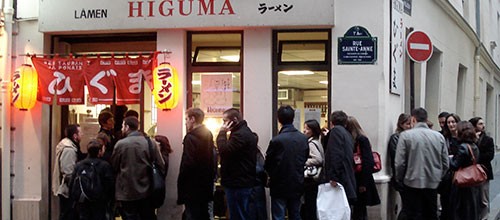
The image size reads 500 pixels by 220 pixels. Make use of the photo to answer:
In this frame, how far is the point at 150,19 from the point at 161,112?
153 centimetres

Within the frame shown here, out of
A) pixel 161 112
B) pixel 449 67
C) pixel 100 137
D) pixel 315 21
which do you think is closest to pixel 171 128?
pixel 161 112

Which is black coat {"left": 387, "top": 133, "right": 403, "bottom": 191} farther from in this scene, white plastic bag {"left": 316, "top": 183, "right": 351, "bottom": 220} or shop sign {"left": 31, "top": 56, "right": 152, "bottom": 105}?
shop sign {"left": 31, "top": 56, "right": 152, "bottom": 105}

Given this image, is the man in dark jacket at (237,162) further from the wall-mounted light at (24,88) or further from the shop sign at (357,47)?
the wall-mounted light at (24,88)

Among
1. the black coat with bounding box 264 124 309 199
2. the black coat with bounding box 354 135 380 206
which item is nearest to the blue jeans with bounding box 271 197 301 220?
the black coat with bounding box 264 124 309 199

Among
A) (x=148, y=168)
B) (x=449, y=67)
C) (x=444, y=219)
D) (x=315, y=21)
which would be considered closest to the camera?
(x=148, y=168)

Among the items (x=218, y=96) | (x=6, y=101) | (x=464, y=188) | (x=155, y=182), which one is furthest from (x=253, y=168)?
(x=6, y=101)

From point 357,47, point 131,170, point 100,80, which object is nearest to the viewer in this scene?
point 131,170

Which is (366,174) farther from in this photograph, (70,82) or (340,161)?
(70,82)

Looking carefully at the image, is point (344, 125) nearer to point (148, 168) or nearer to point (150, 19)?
point (148, 168)

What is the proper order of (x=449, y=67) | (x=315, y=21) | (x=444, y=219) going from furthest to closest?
(x=449, y=67), (x=444, y=219), (x=315, y=21)

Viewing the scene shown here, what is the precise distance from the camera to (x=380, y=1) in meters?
10.5

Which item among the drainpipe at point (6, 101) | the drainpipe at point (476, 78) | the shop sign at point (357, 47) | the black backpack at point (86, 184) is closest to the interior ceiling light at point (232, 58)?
the shop sign at point (357, 47)

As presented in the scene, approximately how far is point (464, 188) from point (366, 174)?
1.81 m

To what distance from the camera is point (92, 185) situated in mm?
9188
